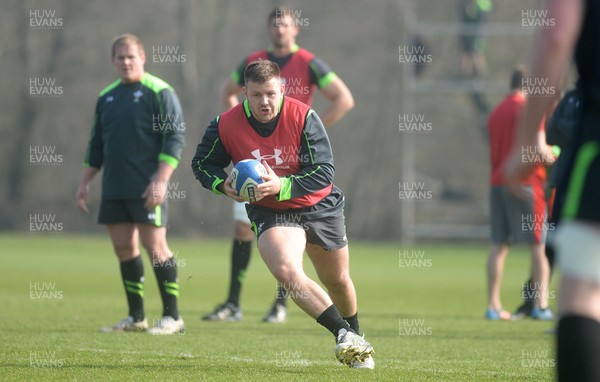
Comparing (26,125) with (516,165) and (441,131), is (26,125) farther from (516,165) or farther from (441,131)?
(516,165)

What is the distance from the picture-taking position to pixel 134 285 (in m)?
8.01

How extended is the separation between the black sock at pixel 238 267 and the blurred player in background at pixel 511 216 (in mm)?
2344

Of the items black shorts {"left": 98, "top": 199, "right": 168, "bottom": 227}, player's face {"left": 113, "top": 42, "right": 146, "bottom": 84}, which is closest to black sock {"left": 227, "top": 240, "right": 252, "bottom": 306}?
black shorts {"left": 98, "top": 199, "right": 168, "bottom": 227}

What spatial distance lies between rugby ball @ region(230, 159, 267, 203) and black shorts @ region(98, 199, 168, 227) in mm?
2112

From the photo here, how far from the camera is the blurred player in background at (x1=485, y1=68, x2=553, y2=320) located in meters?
9.64

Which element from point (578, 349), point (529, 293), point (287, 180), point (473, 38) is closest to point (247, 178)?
point (287, 180)

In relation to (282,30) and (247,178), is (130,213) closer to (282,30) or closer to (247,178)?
(282,30)

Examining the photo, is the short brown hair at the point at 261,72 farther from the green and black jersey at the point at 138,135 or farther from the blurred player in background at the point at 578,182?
the blurred player in background at the point at 578,182

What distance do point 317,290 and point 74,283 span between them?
8028 mm

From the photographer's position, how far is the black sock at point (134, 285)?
7.98 meters

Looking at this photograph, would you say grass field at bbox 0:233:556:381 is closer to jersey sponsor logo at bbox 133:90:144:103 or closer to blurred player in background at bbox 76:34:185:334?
blurred player in background at bbox 76:34:185:334

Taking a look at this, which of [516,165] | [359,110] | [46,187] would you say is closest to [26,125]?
[46,187]

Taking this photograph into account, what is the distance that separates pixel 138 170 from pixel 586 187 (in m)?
5.23

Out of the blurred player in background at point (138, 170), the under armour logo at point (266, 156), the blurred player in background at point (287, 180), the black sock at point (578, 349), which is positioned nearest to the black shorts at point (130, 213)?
the blurred player in background at point (138, 170)
